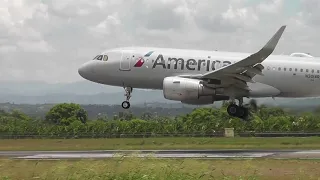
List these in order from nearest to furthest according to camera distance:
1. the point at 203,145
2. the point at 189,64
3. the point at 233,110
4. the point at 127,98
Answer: the point at 189,64 → the point at 233,110 → the point at 127,98 → the point at 203,145

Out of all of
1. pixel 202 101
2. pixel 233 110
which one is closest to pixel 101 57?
pixel 202 101

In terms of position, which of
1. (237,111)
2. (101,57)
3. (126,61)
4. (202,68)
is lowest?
(237,111)

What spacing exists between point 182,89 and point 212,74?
7.76 ft

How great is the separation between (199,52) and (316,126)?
28524 millimetres

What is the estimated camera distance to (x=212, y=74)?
39.0m

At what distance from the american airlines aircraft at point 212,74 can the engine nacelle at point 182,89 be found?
0.07 meters

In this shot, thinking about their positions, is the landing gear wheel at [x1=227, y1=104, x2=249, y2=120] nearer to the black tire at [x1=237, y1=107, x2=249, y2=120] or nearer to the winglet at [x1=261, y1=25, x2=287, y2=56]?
the black tire at [x1=237, y1=107, x2=249, y2=120]

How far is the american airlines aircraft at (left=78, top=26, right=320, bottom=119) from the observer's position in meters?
39.6

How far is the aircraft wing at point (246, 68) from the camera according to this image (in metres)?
36.6

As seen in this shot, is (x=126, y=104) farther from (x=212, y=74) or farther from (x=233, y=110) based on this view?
(x=233, y=110)

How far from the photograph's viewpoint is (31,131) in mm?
74000

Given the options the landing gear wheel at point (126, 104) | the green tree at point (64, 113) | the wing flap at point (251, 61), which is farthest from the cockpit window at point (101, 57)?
the green tree at point (64, 113)

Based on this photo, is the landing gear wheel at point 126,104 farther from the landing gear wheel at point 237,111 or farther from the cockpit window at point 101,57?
the landing gear wheel at point 237,111

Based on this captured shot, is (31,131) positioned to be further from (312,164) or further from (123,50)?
(312,164)
